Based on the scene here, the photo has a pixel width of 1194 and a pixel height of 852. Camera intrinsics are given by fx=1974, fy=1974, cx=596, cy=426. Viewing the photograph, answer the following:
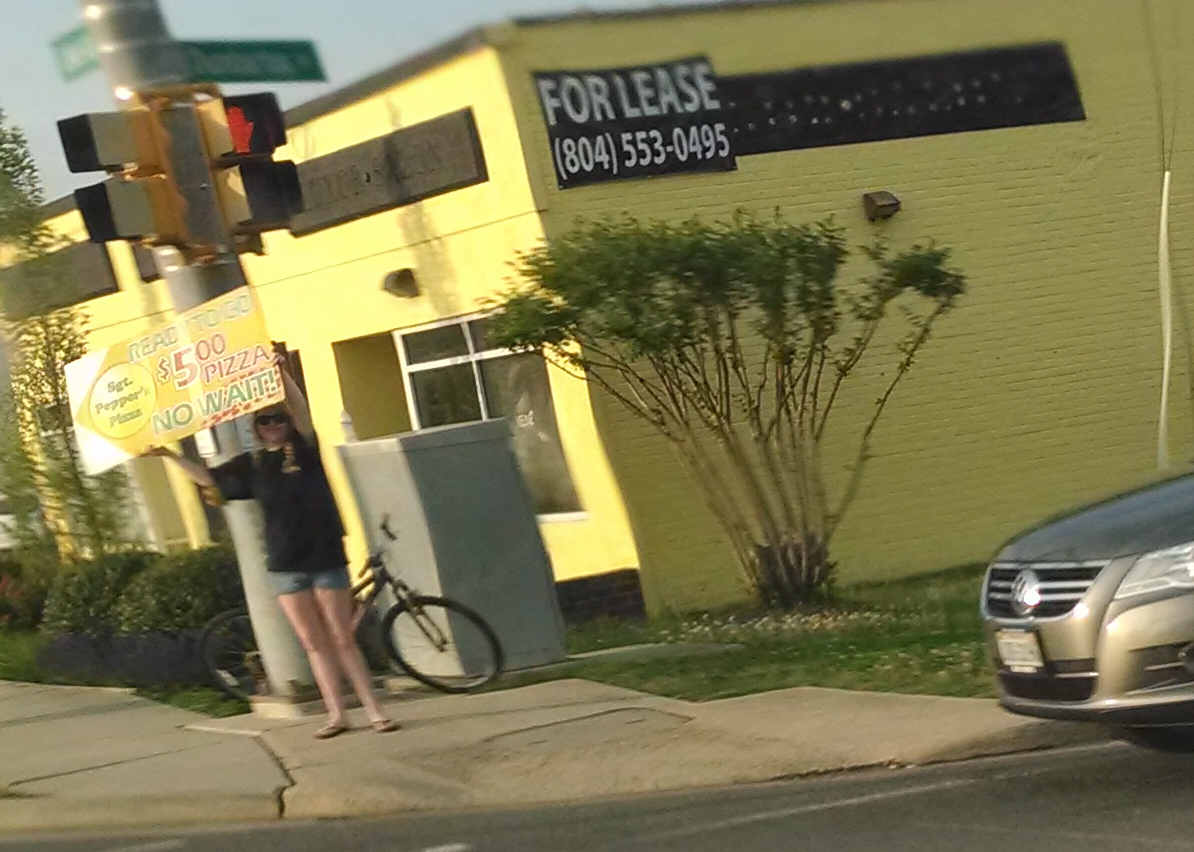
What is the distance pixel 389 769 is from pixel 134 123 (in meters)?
3.55

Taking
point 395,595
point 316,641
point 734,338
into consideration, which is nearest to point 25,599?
point 395,595

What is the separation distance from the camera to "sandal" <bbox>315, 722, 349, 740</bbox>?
9.94 m

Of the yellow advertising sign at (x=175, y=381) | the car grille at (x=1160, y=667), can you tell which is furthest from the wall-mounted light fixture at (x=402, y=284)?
the car grille at (x=1160, y=667)

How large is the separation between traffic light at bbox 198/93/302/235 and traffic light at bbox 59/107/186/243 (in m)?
0.25

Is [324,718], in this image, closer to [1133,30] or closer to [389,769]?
[389,769]

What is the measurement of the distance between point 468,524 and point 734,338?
2.77m

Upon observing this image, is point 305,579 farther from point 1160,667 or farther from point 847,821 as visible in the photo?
point 1160,667

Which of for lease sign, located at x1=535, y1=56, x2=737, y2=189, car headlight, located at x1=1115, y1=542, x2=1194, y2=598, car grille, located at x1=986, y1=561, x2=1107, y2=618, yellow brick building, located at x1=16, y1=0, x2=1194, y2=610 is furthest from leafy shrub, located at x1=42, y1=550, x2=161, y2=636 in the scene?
car headlight, located at x1=1115, y1=542, x2=1194, y2=598

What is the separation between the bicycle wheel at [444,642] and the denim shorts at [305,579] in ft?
4.43

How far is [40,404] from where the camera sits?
17.7 meters

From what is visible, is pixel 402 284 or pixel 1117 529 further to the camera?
pixel 402 284

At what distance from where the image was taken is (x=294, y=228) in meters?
16.8

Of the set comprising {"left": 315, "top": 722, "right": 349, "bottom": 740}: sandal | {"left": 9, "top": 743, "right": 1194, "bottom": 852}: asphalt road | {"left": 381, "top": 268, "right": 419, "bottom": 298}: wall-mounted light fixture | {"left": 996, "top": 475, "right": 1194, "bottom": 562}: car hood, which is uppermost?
Answer: {"left": 381, "top": 268, "right": 419, "bottom": 298}: wall-mounted light fixture

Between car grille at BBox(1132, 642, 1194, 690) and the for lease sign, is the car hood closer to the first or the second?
car grille at BBox(1132, 642, 1194, 690)
